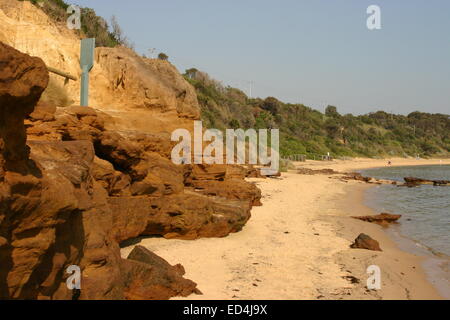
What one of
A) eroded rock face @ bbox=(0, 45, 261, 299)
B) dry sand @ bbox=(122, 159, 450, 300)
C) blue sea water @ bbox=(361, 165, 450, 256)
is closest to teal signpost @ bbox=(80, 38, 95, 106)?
eroded rock face @ bbox=(0, 45, 261, 299)

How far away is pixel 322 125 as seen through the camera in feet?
309

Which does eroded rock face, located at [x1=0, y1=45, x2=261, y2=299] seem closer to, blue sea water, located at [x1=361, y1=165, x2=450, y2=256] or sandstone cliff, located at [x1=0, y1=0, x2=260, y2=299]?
sandstone cliff, located at [x1=0, y1=0, x2=260, y2=299]

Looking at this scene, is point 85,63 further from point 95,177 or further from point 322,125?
point 322,125

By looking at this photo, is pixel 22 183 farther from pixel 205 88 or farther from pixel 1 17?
pixel 205 88

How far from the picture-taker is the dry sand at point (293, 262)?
7.97m

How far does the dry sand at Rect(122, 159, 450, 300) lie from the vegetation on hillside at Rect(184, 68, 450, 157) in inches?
1113

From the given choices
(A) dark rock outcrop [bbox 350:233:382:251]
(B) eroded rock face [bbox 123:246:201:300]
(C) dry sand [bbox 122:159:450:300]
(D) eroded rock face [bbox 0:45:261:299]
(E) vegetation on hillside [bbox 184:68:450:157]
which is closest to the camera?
(D) eroded rock face [bbox 0:45:261:299]

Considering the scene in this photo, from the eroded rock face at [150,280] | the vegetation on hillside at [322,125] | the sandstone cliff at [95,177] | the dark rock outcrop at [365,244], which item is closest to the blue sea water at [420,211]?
the dark rock outcrop at [365,244]

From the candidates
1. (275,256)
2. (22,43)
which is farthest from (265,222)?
(22,43)

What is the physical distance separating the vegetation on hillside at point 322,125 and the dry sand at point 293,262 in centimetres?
2826

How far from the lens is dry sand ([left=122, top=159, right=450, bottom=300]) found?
26.1ft

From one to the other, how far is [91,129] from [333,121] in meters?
91.8

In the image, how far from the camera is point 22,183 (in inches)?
164

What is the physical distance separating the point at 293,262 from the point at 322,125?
286ft
